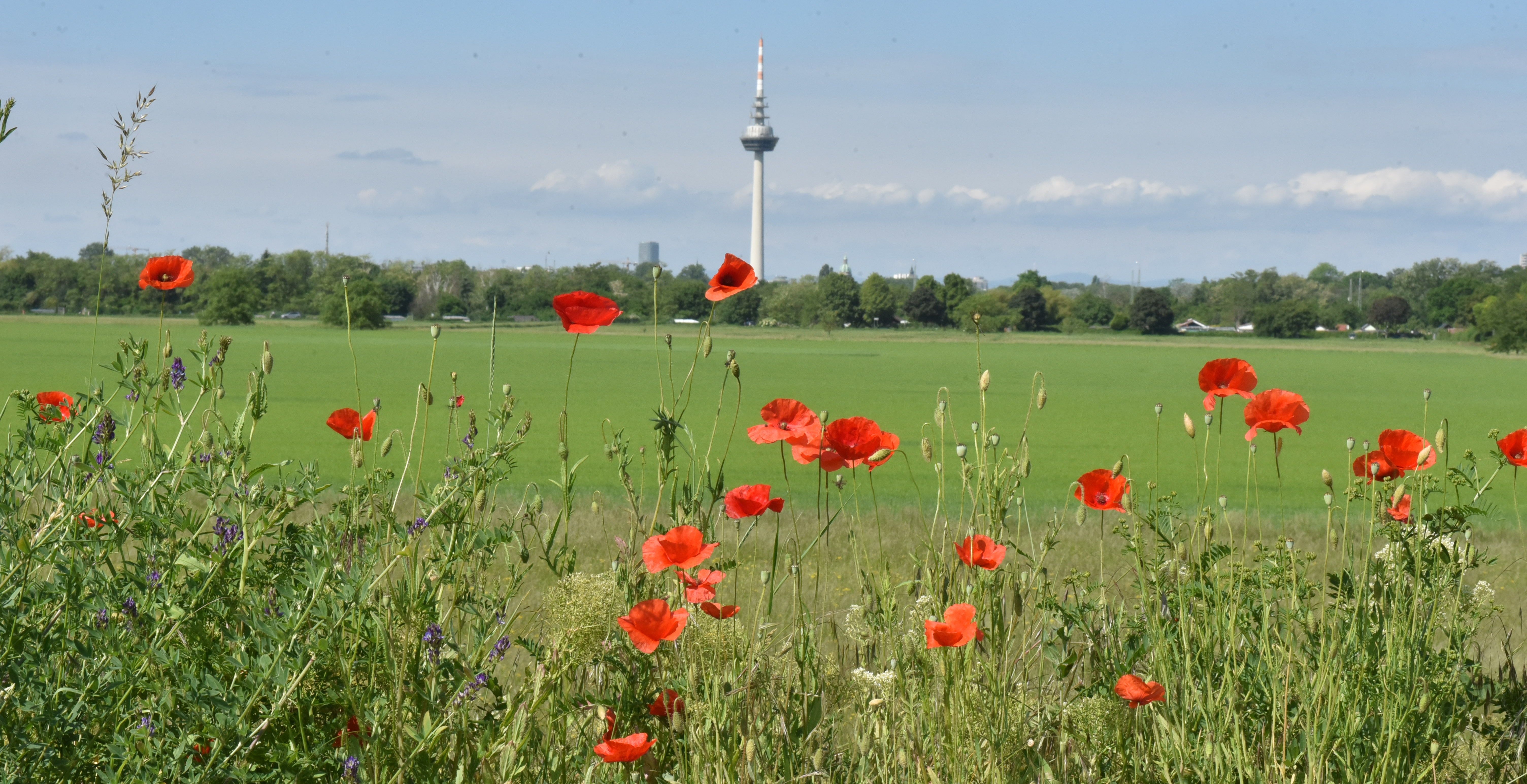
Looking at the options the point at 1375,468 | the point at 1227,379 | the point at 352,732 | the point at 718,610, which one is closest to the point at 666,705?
the point at 718,610

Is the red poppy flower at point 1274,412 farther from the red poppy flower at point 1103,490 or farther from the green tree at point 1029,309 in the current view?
the green tree at point 1029,309

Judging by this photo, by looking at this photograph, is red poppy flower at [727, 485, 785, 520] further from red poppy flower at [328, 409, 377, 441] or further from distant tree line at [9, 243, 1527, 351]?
distant tree line at [9, 243, 1527, 351]

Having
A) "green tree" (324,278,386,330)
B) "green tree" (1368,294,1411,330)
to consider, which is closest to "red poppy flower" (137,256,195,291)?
"green tree" (324,278,386,330)

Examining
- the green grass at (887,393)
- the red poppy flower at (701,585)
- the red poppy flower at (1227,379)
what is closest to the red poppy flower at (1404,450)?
the green grass at (887,393)

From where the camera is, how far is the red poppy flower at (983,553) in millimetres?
1696

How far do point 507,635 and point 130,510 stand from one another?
2.07ft

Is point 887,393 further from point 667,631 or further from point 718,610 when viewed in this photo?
point 667,631

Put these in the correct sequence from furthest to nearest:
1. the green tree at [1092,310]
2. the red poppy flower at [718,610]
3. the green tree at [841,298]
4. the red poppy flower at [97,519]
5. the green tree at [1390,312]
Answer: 1. the green tree at [1390,312]
2. the green tree at [1092,310]
3. the green tree at [841,298]
4. the red poppy flower at [97,519]
5. the red poppy flower at [718,610]

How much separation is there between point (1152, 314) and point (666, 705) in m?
102

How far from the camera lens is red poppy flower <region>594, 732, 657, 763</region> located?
149cm

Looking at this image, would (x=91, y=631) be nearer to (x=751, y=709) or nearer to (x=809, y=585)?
(x=751, y=709)

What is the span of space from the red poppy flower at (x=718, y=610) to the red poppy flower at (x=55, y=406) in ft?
4.06

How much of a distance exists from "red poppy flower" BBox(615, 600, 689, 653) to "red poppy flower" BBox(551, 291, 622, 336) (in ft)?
1.61

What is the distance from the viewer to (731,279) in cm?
185
